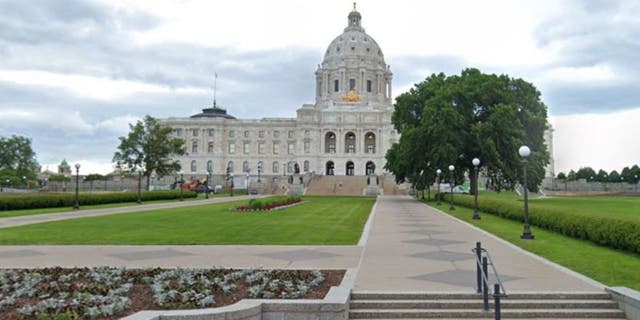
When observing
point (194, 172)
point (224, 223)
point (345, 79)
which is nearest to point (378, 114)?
point (345, 79)

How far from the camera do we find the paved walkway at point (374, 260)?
10.4 meters

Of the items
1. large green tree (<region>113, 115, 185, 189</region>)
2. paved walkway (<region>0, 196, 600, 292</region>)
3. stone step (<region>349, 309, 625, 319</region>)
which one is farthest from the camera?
large green tree (<region>113, 115, 185, 189</region>)

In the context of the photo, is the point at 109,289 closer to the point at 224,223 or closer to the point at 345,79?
the point at 224,223

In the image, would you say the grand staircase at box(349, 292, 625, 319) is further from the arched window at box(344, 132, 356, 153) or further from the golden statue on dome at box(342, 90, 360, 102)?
the golden statue on dome at box(342, 90, 360, 102)

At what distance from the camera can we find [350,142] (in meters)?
128

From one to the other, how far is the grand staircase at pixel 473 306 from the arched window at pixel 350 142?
117109 millimetres

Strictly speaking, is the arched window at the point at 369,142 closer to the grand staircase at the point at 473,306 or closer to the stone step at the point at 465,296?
the stone step at the point at 465,296

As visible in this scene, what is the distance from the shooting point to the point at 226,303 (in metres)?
8.46

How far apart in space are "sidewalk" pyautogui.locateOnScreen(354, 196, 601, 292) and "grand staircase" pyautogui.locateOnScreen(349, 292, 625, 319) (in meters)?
0.43

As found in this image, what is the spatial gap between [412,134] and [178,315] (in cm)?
4260

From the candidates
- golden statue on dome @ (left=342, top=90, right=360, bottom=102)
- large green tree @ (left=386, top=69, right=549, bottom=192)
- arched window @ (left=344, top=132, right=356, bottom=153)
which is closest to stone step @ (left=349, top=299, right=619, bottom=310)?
large green tree @ (left=386, top=69, right=549, bottom=192)

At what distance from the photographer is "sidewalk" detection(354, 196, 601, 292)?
1011cm

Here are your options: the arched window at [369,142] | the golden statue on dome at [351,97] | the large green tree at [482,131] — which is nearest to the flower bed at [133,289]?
the large green tree at [482,131]

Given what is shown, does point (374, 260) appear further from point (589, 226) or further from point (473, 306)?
point (589, 226)
